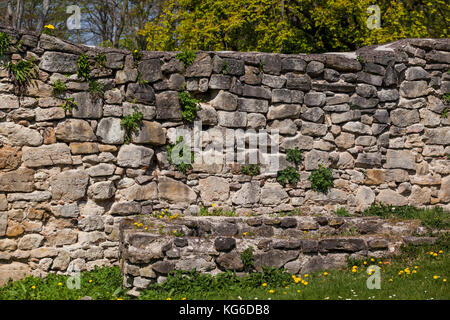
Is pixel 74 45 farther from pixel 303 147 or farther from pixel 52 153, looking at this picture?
pixel 303 147

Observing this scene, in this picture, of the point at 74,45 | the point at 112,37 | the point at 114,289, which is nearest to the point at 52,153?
the point at 74,45

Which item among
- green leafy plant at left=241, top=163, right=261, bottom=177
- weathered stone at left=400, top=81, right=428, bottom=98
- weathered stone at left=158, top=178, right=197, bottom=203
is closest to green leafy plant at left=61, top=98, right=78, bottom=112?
weathered stone at left=158, top=178, right=197, bottom=203

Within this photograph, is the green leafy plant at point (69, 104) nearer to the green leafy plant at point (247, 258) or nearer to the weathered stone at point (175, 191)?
the weathered stone at point (175, 191)

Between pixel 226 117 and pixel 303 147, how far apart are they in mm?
1265

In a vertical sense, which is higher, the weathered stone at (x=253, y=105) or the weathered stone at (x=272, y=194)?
the weathered stone at (x=253, y=105)

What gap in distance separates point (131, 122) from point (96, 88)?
626mm

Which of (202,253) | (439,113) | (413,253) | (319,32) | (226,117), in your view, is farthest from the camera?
(319,32)

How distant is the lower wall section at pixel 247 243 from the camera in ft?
17.4

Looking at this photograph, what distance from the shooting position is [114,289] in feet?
18.0

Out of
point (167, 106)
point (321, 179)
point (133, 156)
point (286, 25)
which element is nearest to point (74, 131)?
point (133, 156)

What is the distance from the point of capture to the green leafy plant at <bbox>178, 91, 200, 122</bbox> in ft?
21.6

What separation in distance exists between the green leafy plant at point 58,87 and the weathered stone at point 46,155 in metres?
0.65

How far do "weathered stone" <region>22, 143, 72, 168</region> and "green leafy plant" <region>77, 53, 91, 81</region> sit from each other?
3.01 ft

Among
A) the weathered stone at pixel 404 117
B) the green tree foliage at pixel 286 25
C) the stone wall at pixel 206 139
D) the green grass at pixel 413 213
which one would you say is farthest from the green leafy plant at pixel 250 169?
the green tree foliage at pixel 286 25
